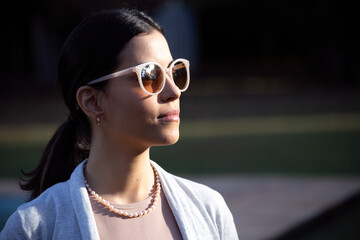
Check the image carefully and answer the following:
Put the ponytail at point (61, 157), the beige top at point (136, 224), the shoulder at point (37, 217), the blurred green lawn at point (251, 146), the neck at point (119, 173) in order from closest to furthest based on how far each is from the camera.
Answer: the shoulder at point (37, 217)
the beige top at point (136, 224)
the neck at point (119, 173)
the ponytail at point (61, 157)
the blurred green lawn at point (251, 146)

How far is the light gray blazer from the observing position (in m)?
2.24

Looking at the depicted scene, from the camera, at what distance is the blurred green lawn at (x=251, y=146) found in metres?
9.82

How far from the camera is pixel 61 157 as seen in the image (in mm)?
2771


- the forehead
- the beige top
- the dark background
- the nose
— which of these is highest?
the dark background

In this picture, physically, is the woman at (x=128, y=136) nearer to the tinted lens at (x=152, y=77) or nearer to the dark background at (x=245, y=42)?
the tinted lens at (x=152, y=77)

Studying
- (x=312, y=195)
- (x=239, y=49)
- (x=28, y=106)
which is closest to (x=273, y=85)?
(x=28, y=106)

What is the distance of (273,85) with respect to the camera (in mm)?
28906

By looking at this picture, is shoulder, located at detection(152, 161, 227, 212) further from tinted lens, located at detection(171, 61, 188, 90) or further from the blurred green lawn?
the blurred green lawn

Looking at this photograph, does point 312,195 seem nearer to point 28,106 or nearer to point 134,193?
point 134,193

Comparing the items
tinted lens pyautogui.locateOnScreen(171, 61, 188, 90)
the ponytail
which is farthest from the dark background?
tinted lens pyautogui.locateOnScreen(171, 61, 188, 90)

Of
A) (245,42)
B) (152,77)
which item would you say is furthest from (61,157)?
(245,42)

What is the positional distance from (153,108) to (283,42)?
139ft

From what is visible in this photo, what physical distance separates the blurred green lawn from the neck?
6745 millimetres

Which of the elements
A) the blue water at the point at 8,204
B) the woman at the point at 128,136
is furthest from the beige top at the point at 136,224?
the blue water at the point at 8,204
